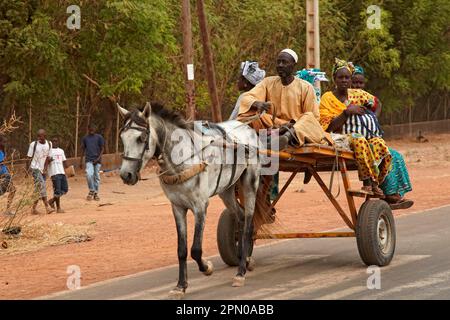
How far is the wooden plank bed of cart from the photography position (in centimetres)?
1077

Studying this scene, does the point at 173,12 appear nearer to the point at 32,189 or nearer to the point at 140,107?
the point at 32,189

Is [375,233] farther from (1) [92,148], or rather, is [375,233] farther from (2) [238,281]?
(1) [92,148]

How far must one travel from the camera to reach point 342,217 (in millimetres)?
11156

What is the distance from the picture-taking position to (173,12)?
27.9m

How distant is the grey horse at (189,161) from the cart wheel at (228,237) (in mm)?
793

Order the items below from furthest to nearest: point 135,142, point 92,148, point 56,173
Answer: point 92,148 → point 56,173 → point 135,142

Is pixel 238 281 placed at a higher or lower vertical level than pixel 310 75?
lower

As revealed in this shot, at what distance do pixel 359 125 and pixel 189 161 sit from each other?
2753 mm

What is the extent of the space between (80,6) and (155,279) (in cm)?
1465

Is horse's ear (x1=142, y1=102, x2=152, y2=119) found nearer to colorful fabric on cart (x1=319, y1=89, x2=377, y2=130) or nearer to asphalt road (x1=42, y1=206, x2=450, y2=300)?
asphalt road (x1=42, y1=206, x2=450, y2=300)

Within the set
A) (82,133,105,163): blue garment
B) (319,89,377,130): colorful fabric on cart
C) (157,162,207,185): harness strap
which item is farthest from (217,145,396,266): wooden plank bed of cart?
(82,133,105,163): blue garment

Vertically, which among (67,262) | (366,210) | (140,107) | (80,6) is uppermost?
(80,6)

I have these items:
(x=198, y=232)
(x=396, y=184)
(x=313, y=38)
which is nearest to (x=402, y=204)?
(x=396, y=184)
